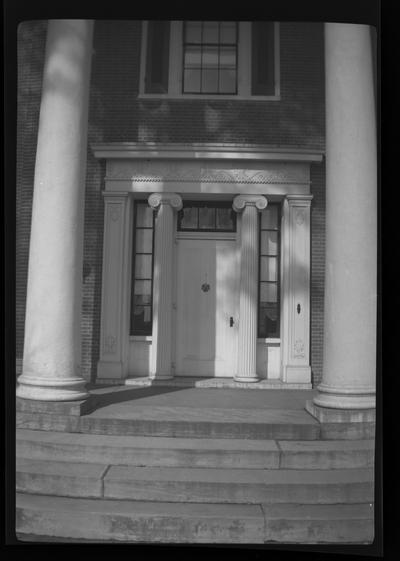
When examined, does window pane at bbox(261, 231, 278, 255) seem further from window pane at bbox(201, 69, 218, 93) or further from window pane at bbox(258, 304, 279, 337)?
window pane at bbox(201, 69, 218, 93)

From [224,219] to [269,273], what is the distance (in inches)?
41.0

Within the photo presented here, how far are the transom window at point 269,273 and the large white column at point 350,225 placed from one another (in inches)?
103

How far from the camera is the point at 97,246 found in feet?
25.7

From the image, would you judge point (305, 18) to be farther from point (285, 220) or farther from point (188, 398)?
point (188, 398)

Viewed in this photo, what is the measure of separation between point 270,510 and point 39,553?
1.85 m

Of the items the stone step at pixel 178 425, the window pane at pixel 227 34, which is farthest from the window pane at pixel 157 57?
the stone step at pixel 178 425

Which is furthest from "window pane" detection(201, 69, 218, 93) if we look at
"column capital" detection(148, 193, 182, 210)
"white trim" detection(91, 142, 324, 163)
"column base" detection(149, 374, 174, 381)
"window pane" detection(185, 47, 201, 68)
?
"column base" detection(149, 374, 174, 381)

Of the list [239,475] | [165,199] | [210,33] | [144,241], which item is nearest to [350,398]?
[239,475]

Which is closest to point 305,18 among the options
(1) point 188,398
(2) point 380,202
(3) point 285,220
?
(2) point 380,202

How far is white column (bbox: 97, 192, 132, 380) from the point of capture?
7629 mm

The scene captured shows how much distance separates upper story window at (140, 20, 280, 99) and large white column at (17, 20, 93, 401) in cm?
253

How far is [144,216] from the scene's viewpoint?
8.08 meters

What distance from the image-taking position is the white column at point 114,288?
7.63 metres

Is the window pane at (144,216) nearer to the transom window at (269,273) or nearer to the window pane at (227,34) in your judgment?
the transom window at (269,273)
